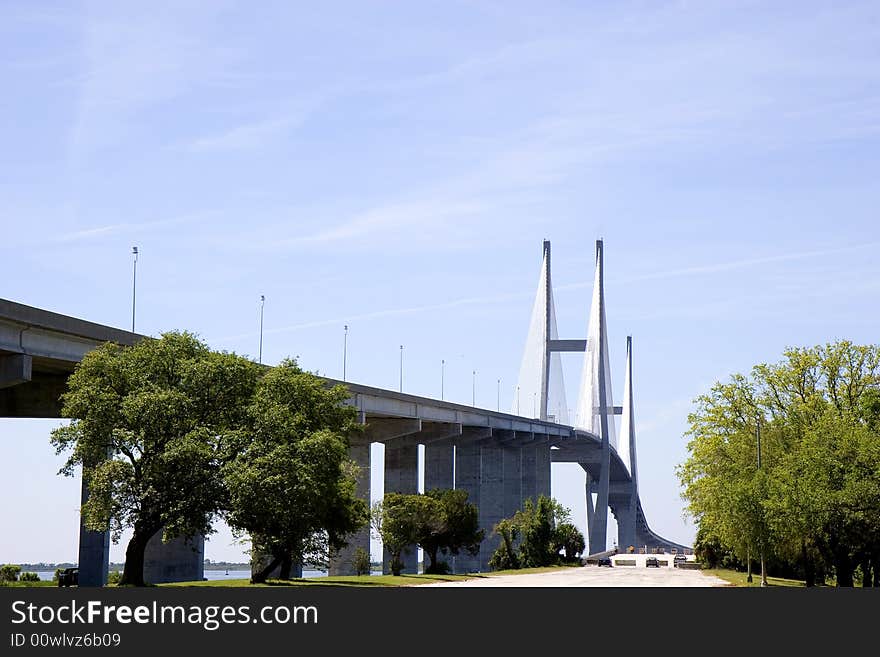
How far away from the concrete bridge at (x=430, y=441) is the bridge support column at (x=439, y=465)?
0.25 ft

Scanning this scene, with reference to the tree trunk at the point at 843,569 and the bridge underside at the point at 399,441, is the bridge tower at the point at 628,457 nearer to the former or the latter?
the bridge underside at the point at 399,441

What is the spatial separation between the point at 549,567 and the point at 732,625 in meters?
68.5

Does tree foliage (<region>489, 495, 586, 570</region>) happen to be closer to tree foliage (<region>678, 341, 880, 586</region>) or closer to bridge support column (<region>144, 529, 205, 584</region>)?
tree foliage (<region>678, 341, 880, 586</region>)

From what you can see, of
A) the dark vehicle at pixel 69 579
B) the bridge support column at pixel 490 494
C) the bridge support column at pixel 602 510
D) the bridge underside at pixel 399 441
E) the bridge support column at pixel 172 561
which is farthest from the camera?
the bridge support column at pixel 602 510

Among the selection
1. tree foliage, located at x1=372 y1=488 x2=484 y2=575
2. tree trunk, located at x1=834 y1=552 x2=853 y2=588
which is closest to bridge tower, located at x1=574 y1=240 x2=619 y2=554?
tree foliage, located at x1=372 y1=488 x2=484 y2=575

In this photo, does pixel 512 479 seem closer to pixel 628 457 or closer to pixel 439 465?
pixel 439 465

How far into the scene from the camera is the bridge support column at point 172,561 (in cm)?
5806

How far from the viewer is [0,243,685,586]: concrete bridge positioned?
46.8 metres

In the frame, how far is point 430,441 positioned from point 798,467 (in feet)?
134

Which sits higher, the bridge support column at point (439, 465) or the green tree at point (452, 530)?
Answer: the bridge support column at point (439, 465)

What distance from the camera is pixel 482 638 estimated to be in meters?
24.5

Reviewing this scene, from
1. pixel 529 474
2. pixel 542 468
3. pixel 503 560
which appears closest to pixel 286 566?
pixel 503 560

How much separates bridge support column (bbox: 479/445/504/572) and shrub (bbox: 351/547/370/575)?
28.8m

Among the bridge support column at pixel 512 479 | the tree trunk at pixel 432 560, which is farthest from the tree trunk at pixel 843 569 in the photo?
the bridge support column at pixel 512 479
